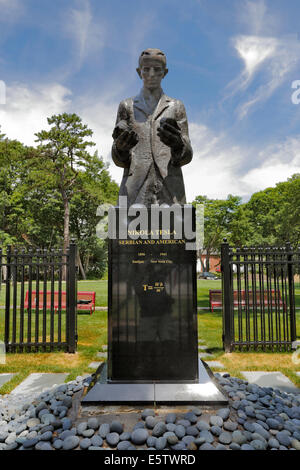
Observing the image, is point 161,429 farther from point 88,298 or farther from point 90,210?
point 90,210

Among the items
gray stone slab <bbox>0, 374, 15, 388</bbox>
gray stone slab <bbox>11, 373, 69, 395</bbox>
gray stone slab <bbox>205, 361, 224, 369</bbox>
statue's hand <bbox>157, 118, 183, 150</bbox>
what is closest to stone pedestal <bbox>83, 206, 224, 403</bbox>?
statue's hand <bbox>157, 118, 183, 150</bbox>

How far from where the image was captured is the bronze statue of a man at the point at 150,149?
Answer: 12.9 ft

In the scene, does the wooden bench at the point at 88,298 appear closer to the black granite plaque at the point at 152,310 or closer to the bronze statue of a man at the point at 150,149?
the black granite plaque at the point at 152,310

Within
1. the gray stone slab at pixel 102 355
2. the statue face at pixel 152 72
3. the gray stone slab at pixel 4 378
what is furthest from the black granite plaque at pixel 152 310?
the gray stone slab at pixel 102 355

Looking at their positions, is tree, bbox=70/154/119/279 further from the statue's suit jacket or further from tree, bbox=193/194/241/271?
the statue's suit jacket

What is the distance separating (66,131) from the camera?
2441cm

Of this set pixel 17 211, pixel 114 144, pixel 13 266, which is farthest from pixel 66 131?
pixel 114 144

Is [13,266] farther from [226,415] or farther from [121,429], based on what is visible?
[226,415]

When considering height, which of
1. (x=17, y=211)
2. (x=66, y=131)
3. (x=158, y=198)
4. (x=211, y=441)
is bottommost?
(x=211, y=441)

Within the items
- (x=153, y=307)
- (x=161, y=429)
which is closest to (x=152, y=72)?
(x=153, y=307)

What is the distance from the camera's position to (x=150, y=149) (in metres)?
4.02

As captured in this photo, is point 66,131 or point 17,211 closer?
point 66,131
